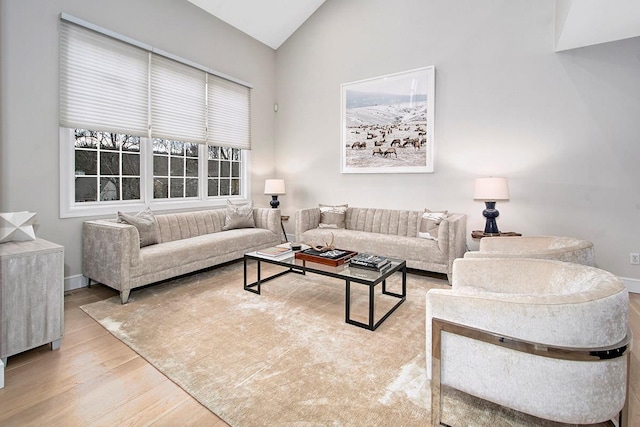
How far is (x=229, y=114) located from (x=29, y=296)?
3741 millimetres

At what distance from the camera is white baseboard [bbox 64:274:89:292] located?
3367 millimetres

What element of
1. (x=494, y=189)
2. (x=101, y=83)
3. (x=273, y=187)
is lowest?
(x=494, y=189)

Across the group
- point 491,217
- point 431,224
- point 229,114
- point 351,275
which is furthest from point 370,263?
point 229,114

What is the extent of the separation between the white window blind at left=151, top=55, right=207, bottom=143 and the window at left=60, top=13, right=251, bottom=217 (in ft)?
0.04

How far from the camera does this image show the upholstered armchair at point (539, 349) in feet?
4.13

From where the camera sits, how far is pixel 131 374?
77.0 inches

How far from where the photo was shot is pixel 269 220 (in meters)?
4.85

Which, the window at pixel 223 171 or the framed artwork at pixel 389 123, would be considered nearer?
the framed artwork at pixel 389 123

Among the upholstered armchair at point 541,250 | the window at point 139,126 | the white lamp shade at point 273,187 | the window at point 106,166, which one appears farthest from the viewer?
Result: the white lamp shade at point 273,187

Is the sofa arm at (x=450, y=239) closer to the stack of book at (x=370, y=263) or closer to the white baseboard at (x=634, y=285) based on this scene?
the stack of book at (x=370, y=263)

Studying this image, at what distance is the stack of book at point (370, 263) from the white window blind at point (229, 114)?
313 cm

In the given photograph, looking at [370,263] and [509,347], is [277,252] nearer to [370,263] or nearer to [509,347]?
[370,263]

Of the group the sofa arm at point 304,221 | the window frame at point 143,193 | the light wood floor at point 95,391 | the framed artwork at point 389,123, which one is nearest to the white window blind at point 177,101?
the window frame at point 143,193

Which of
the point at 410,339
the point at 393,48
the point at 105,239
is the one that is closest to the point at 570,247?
the point at 410,339
